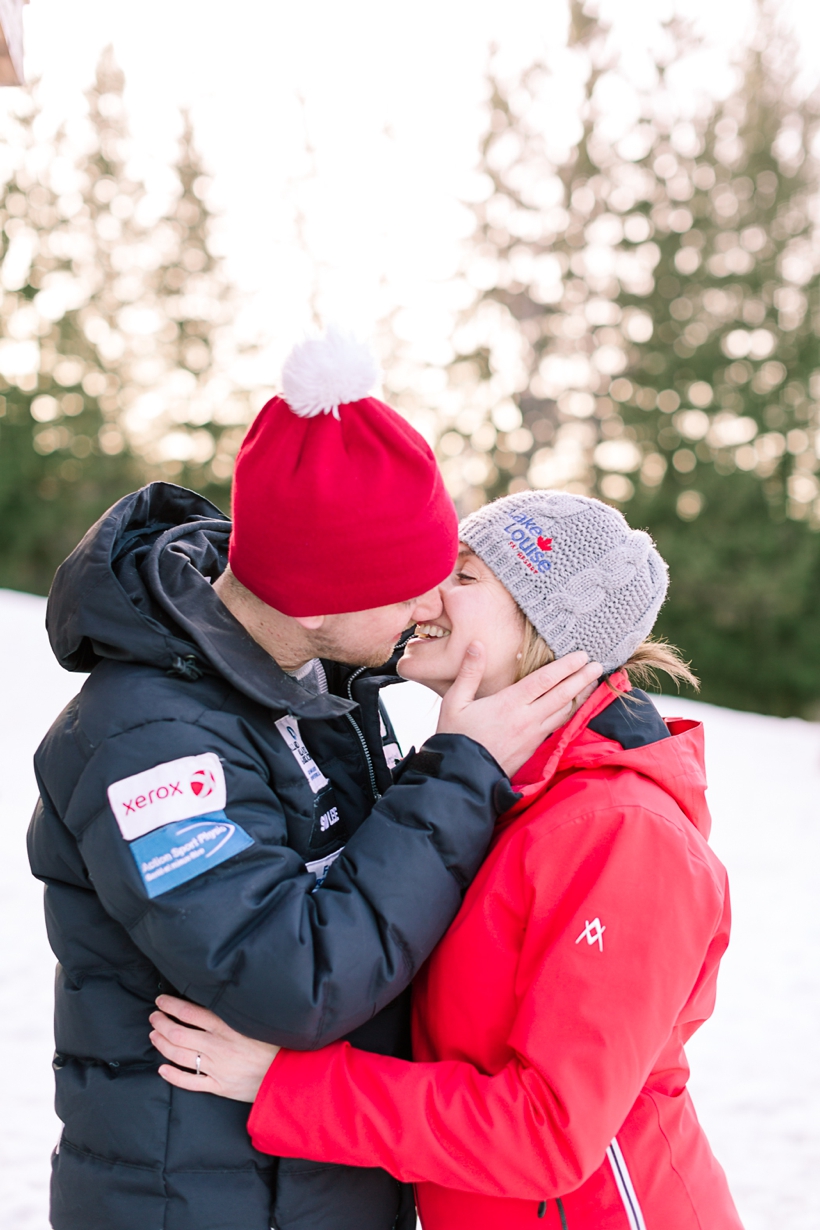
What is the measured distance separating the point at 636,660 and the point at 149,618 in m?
0.84

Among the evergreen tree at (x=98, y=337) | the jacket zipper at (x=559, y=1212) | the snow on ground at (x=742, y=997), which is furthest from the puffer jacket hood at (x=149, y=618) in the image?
the evergreen tree at (x=98, y=337)

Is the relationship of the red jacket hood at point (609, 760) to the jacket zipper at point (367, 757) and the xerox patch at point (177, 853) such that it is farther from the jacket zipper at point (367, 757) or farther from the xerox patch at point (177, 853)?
the xerox patch at point (177, 853)

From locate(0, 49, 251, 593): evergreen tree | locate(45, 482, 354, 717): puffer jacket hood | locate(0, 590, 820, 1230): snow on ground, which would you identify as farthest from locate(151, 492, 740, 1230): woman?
locate(0, 49, 251, 593): evergreen tree

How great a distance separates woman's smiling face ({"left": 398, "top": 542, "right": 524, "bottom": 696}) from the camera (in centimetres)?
180

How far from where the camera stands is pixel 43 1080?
11.8 ft

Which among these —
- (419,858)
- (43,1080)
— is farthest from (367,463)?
(43,1080)

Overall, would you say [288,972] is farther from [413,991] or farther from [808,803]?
[808,803]

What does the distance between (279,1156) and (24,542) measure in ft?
65.4

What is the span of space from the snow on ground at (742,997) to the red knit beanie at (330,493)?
227 centimetres

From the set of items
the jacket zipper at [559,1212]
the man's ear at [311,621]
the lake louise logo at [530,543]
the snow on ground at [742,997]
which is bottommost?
the snow on ground at [742,997]

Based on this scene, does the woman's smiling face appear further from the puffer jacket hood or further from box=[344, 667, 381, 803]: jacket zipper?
the puffer jacket hood

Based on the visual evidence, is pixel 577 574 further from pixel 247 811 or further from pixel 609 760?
pixel 247 811

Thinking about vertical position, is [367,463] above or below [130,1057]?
above

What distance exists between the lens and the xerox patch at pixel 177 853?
1.35 meters
